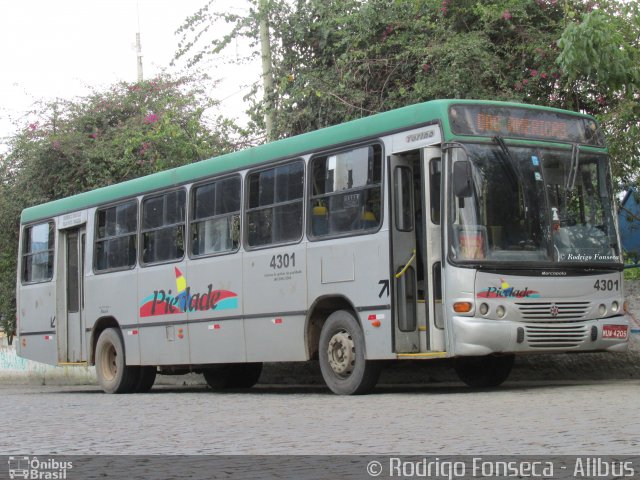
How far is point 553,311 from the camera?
12.5m

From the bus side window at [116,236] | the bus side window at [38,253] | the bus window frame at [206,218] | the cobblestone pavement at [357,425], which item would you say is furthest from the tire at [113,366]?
the cobblestone pavement at [357,425]

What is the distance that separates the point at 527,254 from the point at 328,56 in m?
10.2

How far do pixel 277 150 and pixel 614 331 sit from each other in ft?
15.6

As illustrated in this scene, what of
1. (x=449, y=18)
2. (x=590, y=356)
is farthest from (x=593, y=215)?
(x=449, y=18)

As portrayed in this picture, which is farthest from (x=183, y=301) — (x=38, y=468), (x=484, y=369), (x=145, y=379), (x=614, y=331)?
(x=38, y=468)

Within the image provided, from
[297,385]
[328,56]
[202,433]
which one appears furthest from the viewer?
[328,56]

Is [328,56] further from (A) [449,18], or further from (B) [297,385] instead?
(B) [297,385]

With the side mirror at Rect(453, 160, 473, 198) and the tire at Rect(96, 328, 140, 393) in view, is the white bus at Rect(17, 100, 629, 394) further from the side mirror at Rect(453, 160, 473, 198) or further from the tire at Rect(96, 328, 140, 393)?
the tire at Rect(96, 328, 140, 393)

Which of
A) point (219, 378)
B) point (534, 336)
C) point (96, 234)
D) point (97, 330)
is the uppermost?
point (96, 234)

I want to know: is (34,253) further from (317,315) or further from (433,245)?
(433,245)

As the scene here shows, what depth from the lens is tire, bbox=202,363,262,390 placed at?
18.3 metres

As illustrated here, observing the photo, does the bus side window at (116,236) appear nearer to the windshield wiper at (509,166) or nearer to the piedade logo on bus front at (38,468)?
the windshield wiper at (509,166)

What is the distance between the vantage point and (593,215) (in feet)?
42.9

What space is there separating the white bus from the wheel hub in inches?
0.9
